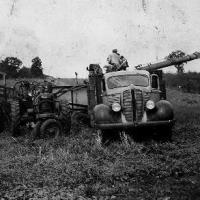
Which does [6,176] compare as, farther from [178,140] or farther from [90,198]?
[178,140]

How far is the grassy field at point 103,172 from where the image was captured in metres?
5.56

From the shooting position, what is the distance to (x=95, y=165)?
7.07 m

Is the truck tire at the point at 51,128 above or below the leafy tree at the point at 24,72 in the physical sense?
below

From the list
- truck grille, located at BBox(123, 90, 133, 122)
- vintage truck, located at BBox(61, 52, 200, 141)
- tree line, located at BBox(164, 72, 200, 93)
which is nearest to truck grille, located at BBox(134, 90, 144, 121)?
vintage truck, located at BBox(61, 52, 200, 141)

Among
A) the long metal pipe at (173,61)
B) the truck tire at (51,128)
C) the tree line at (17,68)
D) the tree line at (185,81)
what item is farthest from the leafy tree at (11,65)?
the truck tire at (51,128)

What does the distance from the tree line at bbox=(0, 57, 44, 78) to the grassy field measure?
55.4 m

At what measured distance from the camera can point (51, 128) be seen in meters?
11.5

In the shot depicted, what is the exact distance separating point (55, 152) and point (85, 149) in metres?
0.69

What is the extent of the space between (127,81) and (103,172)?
5.14m

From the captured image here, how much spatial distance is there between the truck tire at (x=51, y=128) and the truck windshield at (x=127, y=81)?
1.93 m

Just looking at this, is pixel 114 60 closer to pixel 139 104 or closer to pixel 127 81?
pixel 127 81

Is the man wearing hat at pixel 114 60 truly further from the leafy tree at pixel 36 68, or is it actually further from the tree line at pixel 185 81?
the leafy tree at pixel 36 68

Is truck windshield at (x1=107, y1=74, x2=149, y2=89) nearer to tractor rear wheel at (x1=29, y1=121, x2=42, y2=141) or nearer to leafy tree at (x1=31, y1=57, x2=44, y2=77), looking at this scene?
tractor rear wheel at (x1=29, y1=121, x2=42, y2=141)

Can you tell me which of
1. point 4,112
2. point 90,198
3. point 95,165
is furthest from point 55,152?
point 4,112
